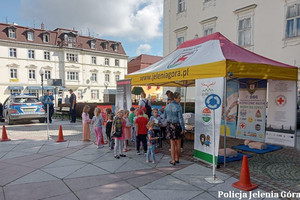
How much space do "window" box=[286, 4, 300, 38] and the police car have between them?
15287mm

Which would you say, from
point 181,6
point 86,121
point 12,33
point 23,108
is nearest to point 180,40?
point 181,6

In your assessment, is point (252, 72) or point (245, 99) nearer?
point (252, 72)

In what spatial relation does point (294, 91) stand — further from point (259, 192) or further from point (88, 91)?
point (88, 91)

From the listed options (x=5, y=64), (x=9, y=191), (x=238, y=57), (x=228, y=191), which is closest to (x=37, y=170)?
(x=9, y=191)

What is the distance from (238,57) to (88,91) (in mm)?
40830

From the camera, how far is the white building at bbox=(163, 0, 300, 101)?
12133 millimetres

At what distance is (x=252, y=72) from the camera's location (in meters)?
5.43

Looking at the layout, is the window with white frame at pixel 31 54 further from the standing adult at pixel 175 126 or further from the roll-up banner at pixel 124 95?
the standing adult at pixel 175 126

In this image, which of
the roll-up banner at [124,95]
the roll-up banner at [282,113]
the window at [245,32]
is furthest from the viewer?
the window at [245,32]

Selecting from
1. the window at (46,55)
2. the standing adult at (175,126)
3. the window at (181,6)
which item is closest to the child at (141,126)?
the standing adult at (175,126)

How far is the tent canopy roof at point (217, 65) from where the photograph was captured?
5.06 meters

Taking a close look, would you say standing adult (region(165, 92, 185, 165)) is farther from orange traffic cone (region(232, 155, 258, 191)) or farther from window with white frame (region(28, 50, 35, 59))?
window with white frame (region(28, 50, 35, 59))

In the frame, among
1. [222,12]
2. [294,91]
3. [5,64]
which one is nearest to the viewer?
[294,91]

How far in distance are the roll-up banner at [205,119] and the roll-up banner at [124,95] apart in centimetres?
345
